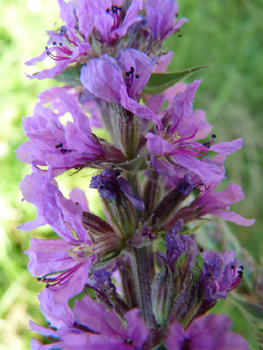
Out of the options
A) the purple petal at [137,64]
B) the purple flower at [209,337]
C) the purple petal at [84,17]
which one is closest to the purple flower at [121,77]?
the purple petal at [137,64]

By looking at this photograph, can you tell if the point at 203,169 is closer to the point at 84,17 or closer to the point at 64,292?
the point at 64,292

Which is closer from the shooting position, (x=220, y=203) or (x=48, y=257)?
(x=48, y=257)

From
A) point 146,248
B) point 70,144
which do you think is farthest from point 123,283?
point 70,144

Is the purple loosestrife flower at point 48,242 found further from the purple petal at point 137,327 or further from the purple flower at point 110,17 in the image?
the purple flower at point 110,17

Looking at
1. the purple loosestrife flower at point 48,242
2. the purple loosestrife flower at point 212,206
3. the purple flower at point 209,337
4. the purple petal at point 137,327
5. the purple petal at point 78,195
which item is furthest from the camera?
the purple petal at point 78,195

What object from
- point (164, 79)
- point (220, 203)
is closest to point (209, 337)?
point (220, 203)

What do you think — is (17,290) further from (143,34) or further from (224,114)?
(224,114)

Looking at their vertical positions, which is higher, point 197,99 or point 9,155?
point 9,155
